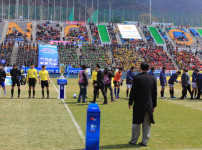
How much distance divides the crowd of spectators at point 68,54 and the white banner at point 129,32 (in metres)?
14.0

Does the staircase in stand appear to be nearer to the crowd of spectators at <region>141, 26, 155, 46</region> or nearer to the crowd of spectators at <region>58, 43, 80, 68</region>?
the crowd of spectators at <region>58, 43, 80, 68</region>

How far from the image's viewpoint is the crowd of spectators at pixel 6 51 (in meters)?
46.5

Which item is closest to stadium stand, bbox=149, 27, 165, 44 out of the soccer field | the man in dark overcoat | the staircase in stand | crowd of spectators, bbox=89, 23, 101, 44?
crowd of spectators, bbox=89, 23, 101, 44

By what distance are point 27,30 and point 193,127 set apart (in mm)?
58105

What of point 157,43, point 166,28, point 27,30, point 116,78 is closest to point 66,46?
point 27,30

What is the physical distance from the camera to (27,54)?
49.7m

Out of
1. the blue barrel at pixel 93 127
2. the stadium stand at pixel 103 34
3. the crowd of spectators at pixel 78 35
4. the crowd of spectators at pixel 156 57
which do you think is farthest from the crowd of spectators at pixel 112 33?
the blue barrel at pixel 93 127

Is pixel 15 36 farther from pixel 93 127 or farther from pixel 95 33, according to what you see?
pixel 93 127

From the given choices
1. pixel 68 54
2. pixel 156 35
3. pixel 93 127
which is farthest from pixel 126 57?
pixel 93 127

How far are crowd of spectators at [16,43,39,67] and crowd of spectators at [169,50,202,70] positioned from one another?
25.9 meters

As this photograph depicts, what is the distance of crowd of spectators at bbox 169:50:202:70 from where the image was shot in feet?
179

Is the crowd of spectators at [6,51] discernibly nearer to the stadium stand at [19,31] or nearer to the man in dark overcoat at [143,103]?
the stadium stand at [19,31]

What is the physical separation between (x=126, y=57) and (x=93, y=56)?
6.32 metres

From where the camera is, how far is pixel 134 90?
6.91 metres
